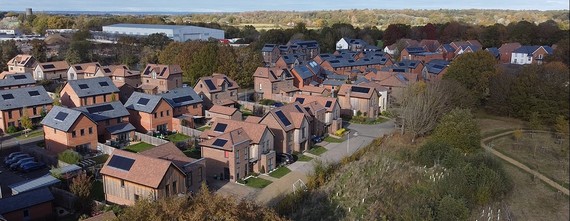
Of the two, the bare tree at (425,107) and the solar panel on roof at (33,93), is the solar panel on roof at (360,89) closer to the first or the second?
the bare tree at (425,107)

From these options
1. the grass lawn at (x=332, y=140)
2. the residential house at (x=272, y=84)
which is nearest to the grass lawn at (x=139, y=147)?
the grass lawn at (x=332, y=140)

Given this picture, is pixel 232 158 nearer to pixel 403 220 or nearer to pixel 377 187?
pixel 377 187

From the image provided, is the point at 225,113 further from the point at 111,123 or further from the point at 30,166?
the point at 30,166

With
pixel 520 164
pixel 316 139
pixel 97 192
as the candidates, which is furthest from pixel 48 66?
pixel 520 164

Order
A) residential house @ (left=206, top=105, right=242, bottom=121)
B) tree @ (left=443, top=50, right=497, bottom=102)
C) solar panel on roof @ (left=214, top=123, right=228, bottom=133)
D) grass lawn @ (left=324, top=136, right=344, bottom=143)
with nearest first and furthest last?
1. solar panel on roof @ (left=214, top=123, right=228, bottom=133)
2. grass lawn @ (left=324, top=136, right=344, bottom=143)
3. residential house @ (left=206, top=105, right=242, bottom=121)
4. tree @ (left=443, top=50, right=497, bottom=102)

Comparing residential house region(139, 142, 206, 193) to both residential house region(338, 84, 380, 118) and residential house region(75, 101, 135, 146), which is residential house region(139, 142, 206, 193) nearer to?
residential house region(75, 101, 135, 146)

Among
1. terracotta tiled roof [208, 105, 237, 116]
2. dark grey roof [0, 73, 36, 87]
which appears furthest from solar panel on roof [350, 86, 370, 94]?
dark grey roof [0, 73, 36, 87]

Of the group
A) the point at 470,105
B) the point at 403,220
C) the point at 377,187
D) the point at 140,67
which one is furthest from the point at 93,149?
the point at 140,67
